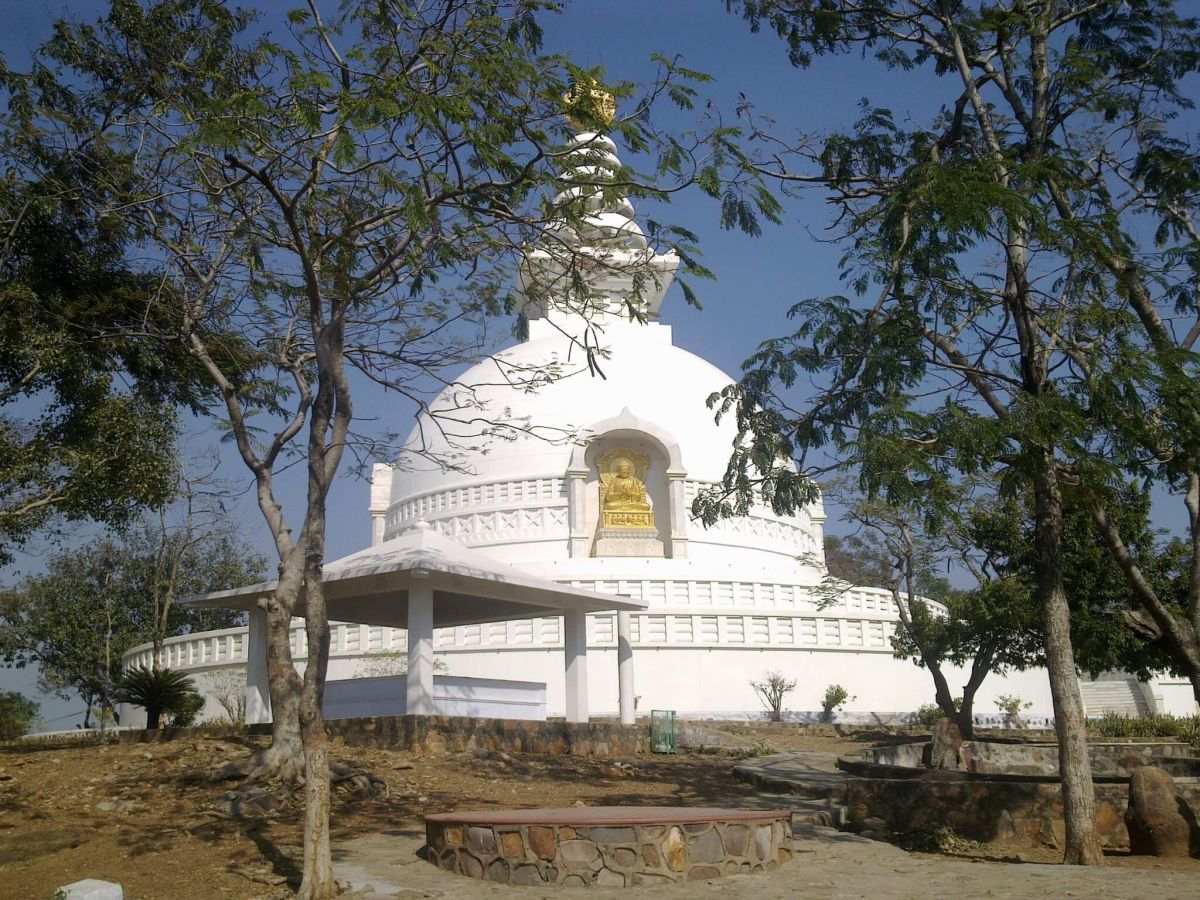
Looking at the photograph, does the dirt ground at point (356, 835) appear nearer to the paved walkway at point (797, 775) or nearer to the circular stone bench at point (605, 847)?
the circular stone bench at point (605, 847)

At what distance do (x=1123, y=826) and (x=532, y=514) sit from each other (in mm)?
21158

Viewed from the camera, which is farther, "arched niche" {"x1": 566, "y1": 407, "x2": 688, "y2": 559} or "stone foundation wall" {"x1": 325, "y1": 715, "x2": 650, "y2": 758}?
"arched niche" {"x1": 566, "y1": 407, "x2": 688, "y2": 559}

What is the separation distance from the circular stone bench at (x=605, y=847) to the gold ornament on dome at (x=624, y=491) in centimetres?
2178

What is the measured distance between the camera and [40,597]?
33188 mm

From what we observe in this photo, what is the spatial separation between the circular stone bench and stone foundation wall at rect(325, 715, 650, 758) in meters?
5.61

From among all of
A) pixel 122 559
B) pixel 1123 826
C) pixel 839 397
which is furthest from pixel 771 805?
pixel 122 559

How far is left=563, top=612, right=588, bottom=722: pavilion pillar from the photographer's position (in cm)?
1744

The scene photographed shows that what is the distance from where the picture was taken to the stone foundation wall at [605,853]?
775 centimetres

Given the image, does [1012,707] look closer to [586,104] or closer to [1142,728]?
[1142,728]

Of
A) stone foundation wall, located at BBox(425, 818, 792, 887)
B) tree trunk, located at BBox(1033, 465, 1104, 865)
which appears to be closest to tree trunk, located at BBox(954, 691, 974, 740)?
tree trunk, located at BBox(1033, 465, 1104, 865)

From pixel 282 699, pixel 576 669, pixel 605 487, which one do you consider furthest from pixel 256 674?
pixel 605 487

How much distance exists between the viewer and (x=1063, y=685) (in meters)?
9.59

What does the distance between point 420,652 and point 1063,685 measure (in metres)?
8.06

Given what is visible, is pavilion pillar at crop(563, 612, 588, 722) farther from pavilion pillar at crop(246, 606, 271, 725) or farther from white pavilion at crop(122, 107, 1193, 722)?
pavilion pillar at crop(246, 606, 271, 725)
